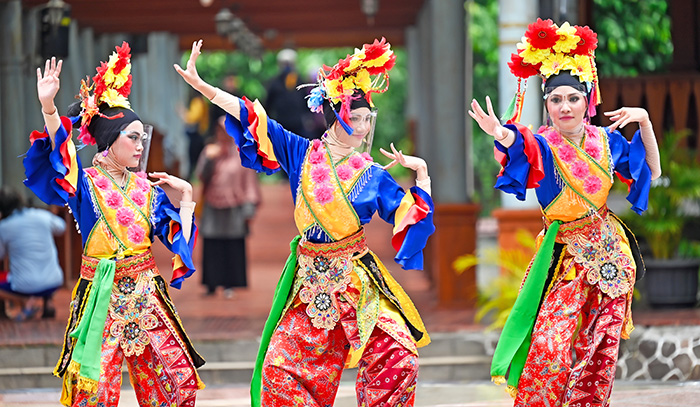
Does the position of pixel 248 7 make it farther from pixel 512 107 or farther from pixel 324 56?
pixel 324 56

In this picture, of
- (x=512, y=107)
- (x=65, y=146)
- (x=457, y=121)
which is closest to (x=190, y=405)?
(x=65, y=146)

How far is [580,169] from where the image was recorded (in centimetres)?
533

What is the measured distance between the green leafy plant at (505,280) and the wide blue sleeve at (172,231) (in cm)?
327

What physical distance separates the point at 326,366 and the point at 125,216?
43.2 inches

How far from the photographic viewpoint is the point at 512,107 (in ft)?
18.1

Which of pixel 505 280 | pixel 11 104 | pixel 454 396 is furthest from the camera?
pixel 11 104

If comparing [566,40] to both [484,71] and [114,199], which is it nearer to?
[114,199]

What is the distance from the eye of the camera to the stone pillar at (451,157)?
9648 mm

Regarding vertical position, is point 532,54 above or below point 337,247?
above

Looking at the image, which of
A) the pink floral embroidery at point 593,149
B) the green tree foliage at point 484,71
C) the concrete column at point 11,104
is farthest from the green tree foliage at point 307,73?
the pink floral embroidery at point 593,149

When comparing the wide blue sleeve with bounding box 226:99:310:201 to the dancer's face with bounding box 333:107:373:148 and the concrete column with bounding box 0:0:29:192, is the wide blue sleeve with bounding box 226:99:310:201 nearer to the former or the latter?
the dancer's face with bounding box 333:107:373:148

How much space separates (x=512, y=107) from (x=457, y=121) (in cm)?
445

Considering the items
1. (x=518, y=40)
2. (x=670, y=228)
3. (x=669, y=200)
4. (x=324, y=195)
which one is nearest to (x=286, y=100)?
(x=518, y=40)

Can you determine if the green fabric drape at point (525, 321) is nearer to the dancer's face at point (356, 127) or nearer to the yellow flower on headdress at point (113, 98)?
the dancer's face at point (356, 127)
